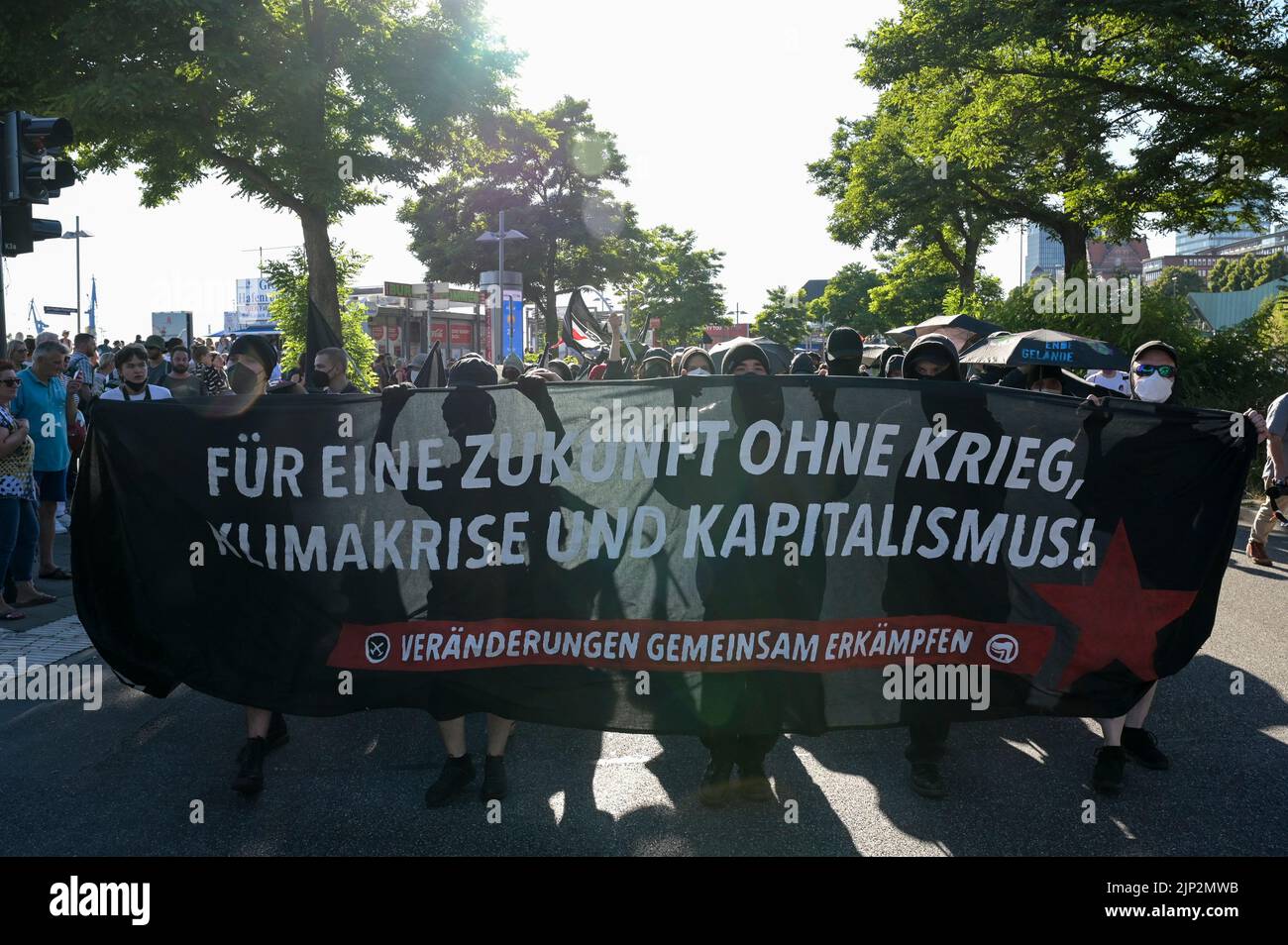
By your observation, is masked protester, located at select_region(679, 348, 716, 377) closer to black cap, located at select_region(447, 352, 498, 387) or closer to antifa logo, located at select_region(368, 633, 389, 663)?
black cap, located at select_region(447, 352, 498, 387)

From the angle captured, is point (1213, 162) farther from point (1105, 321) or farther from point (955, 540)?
point (955, 540)

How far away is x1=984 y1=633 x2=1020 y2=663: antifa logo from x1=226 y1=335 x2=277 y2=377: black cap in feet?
11.7

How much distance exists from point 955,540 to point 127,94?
627 inches

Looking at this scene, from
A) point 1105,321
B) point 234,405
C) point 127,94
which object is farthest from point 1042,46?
point 234,405

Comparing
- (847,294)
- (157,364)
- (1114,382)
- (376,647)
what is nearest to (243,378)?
(376,647)

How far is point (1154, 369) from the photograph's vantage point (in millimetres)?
5664

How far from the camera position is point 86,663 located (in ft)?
21.8

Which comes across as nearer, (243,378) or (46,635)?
(243,378)

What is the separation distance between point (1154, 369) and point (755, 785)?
3020 mm

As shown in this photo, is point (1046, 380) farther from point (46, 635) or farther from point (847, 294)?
point (847, 294)

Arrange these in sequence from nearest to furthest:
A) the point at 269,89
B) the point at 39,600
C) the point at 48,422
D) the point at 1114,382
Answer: the point at 39,600, the point at 48,422, the point at 1114,382, the point at 269,89

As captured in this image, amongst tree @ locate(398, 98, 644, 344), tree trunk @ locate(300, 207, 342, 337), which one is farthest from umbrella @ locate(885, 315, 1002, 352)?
tree @ locate(398, 98, 644, 344)
